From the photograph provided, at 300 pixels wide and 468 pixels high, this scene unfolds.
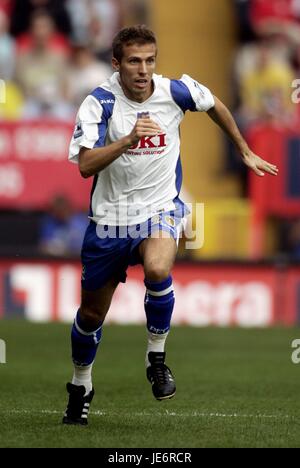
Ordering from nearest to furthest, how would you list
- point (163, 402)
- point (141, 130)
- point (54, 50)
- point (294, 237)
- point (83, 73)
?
point (141, 130)
point (163, 402)
point (294, 237)
point (83, 73)
point (54, 50)

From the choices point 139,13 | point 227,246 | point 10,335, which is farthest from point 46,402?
point 139,13

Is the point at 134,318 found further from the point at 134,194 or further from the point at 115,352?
the point at 134,194

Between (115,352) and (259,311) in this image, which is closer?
(115,352)

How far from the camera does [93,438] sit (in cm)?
675

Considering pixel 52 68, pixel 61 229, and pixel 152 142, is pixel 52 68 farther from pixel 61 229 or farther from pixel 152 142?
pixel 152 142

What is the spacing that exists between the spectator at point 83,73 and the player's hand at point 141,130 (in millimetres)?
10641

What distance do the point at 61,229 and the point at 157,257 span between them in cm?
872

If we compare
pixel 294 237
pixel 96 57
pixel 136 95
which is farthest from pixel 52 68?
pixel 136 95

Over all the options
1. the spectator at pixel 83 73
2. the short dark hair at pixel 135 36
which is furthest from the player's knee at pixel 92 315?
the spectator at pixel 83 73

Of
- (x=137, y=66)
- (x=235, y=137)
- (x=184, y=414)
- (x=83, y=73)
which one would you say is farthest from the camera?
(x=83, y=73)

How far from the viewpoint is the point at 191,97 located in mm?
7535

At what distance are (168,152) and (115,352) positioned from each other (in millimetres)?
5080

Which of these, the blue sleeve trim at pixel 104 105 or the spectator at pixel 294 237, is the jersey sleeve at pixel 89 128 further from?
the spectator at pixel 294 237

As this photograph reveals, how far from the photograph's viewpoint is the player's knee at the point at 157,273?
708cm
